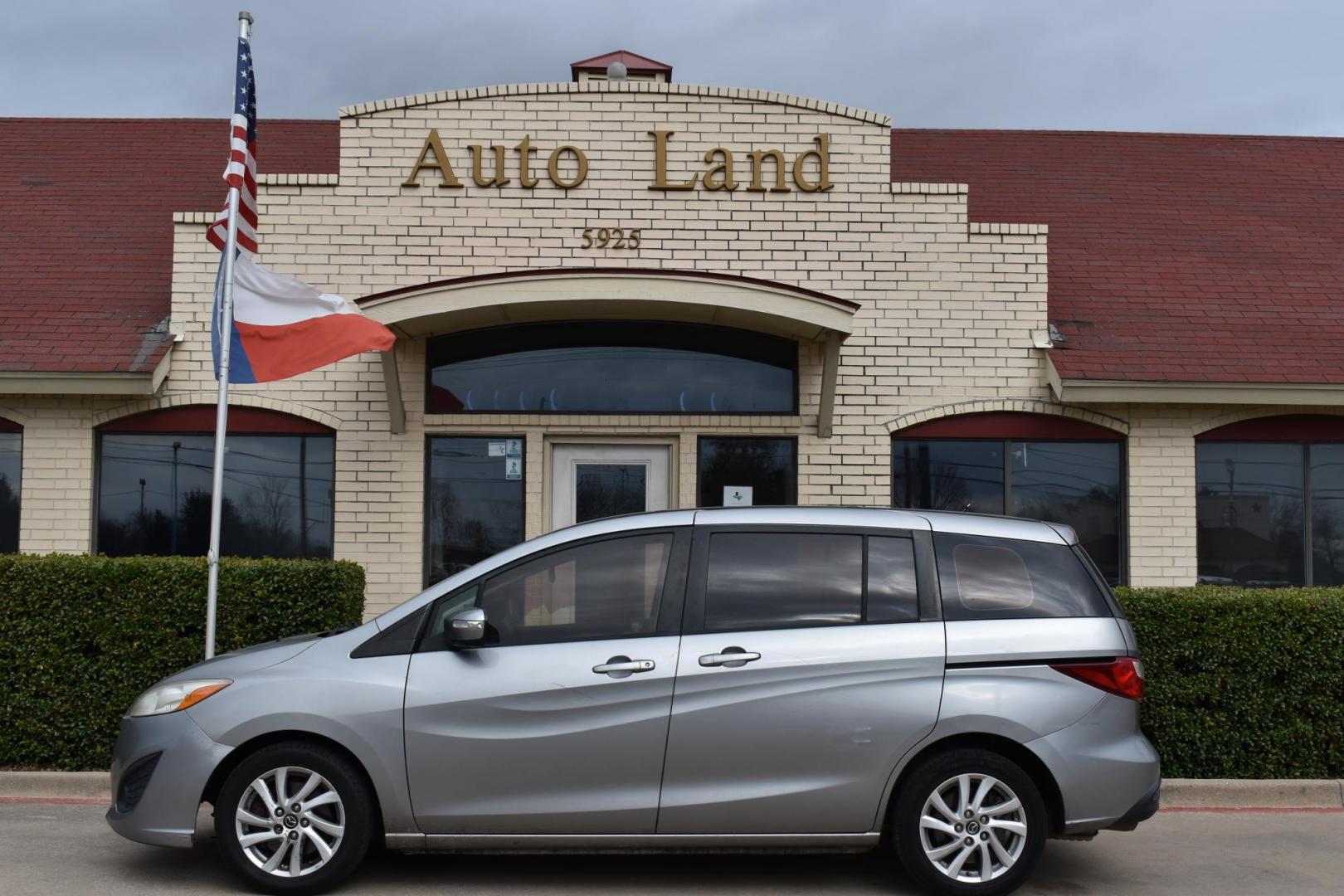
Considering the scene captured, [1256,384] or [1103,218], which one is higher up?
[1103,218]

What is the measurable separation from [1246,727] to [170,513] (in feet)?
26.2

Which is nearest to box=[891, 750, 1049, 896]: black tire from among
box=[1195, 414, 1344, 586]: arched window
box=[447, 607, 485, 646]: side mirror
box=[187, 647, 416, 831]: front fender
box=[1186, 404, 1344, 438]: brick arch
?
box=[447, 607, 485, 646]: side mirror

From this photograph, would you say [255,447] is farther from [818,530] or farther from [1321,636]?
[1321,636]

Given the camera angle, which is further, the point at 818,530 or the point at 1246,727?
the point at 1246,727

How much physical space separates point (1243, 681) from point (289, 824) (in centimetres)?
568

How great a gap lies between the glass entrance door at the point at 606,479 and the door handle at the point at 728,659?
190 inches

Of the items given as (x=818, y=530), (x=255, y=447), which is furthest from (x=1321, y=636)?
(x=255, y=447)

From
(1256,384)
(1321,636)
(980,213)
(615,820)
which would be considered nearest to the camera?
(615,820)

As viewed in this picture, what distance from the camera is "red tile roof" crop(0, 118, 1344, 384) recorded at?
1069 centimetres

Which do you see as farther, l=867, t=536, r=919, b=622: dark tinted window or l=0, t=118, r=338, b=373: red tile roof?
l=0, t=118, r=338, b=373: red tile roof

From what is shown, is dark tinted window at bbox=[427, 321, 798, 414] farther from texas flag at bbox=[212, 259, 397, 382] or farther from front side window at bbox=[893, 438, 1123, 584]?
texas flag at bbox=[212, 259, 397, 382]

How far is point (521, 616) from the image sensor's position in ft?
20.3

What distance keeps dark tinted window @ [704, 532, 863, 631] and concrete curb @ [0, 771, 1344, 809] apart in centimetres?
317

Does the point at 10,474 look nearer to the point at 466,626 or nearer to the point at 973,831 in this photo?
the point at 466,626
